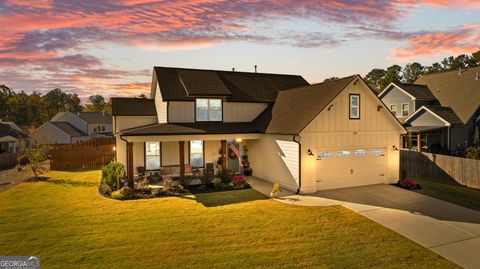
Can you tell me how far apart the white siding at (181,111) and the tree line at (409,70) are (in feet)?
158

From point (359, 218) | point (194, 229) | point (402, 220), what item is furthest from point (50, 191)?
point (402, 220)

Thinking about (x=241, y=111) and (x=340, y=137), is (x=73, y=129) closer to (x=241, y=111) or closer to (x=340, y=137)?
(x=241, y=111)

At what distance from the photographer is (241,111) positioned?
19.9 meters

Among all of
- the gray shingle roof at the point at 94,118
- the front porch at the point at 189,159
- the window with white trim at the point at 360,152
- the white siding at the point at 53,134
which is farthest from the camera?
the gray shingle roof at the point at 94,118

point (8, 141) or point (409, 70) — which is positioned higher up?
point (409, 70)

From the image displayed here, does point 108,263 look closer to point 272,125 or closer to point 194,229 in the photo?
point 194,229

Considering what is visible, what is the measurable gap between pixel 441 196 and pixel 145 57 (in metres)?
22.4

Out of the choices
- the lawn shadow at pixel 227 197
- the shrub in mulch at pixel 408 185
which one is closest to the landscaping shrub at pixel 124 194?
the lawn shadow at pixel 227 197

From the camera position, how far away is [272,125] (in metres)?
17.1

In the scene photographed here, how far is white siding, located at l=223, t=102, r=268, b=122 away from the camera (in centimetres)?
1941

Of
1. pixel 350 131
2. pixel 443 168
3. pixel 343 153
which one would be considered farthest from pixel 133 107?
pixel 443 168

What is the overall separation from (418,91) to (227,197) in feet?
93.6

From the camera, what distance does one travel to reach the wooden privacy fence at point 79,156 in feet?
78.2

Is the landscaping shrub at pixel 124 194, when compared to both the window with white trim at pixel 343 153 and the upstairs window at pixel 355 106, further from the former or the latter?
the upstairs window at pixel 355 106
